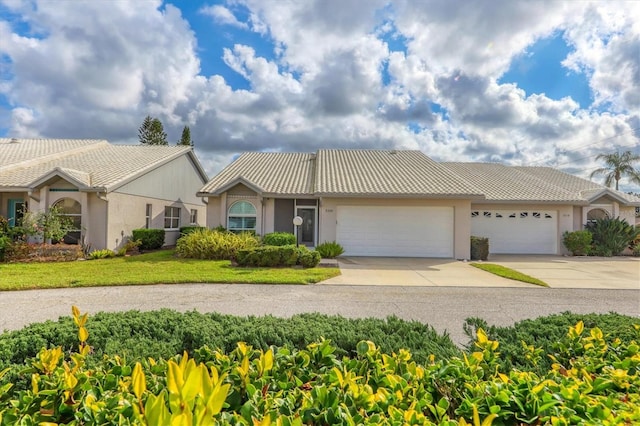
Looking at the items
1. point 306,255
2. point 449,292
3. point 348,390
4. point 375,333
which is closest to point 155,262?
point 306,255

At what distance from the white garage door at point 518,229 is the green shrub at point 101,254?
17.7 metres

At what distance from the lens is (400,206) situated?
15250mm

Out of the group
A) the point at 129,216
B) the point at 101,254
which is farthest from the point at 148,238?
the point at 101,254

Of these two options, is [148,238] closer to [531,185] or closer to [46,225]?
[46,225]

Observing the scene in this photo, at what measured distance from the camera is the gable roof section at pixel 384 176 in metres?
14.7

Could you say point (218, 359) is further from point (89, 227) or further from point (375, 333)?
point (89, 227)

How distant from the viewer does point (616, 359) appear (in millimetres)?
2438

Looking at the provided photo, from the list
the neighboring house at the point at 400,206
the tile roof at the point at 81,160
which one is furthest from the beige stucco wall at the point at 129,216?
the neighboring house at the point at 400,206

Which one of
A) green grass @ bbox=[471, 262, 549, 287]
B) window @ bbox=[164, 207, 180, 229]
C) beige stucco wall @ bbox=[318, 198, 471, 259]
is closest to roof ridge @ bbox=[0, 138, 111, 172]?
window @ bbox=[164, 207, 180, 229]

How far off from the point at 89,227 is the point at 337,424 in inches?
634

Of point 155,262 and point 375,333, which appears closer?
point 375,333

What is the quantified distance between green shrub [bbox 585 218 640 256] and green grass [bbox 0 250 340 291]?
1522 cm

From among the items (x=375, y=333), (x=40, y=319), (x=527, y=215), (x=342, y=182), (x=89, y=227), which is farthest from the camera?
(x=527, y=215)

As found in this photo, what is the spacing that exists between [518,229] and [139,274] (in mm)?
18088
